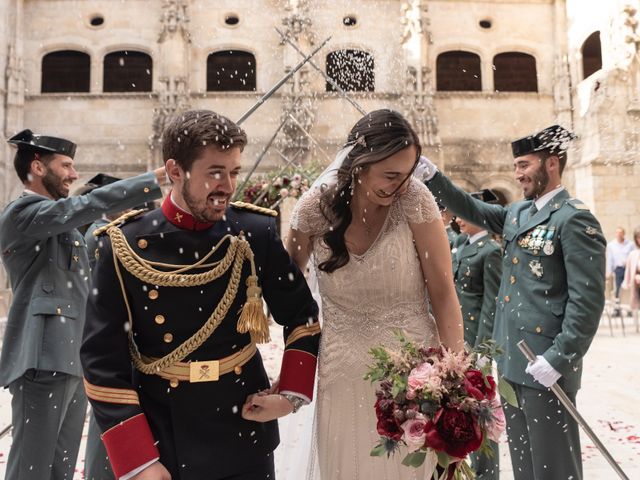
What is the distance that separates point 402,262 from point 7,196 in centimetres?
1884

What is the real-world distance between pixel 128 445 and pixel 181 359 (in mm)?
308

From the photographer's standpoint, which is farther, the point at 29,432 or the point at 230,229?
the point at 29,432

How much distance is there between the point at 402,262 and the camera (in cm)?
269

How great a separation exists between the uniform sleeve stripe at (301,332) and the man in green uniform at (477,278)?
2939 mm

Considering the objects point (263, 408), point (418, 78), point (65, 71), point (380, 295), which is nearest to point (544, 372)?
point (380, 295)

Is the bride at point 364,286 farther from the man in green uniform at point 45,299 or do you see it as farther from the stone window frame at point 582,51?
the stone window frame at point 582,51

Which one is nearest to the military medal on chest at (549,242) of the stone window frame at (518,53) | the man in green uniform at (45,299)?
the man in green uniform at (45,299)

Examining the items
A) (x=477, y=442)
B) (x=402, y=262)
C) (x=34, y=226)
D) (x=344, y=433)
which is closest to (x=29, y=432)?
(x=34, y=226)

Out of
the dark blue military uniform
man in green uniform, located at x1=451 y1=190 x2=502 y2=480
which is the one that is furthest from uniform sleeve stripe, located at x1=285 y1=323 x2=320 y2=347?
man in green uniform, located at x1=451 y1=190 x2=502 y2=480

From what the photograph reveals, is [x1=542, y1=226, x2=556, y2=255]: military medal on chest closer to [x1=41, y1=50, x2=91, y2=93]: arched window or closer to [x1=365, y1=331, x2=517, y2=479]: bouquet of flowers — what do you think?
[x1=365, y1=331, x2=517, y2=479]: bouquet of flowers

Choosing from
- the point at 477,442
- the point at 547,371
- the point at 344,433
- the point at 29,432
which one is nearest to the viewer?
the point at 477,442

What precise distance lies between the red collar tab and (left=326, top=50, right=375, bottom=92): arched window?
18.4 m

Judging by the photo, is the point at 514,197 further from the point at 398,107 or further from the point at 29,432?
the point at 29,432

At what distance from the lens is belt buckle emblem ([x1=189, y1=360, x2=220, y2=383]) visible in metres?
2.04
